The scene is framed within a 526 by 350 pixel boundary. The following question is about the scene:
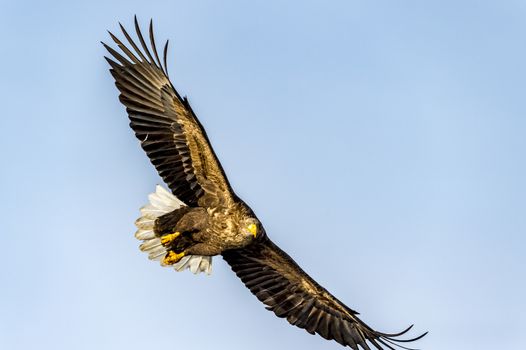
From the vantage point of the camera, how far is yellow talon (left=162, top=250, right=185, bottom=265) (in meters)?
16.5

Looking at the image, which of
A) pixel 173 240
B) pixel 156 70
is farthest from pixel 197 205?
pixel 156 70

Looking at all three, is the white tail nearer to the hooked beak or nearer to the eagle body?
the eagle body

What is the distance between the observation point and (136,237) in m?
17.0

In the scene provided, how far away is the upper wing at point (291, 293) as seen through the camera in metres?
17.0

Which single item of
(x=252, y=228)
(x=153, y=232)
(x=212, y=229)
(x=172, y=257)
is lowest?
(x=172, y=257)

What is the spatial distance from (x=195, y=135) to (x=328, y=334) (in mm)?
3507

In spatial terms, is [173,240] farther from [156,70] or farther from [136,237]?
[156,70]

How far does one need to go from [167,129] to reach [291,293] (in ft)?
10.2

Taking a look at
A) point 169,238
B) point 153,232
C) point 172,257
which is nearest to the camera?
point 169,238

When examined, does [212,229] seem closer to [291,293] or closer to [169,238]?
[169,238]

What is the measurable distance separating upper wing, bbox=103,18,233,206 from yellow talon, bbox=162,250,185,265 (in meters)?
0.74

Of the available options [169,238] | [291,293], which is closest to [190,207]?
[169,238]

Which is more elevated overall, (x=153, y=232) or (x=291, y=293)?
(x=291, y=293)

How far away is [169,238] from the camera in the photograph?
53.4 feet
